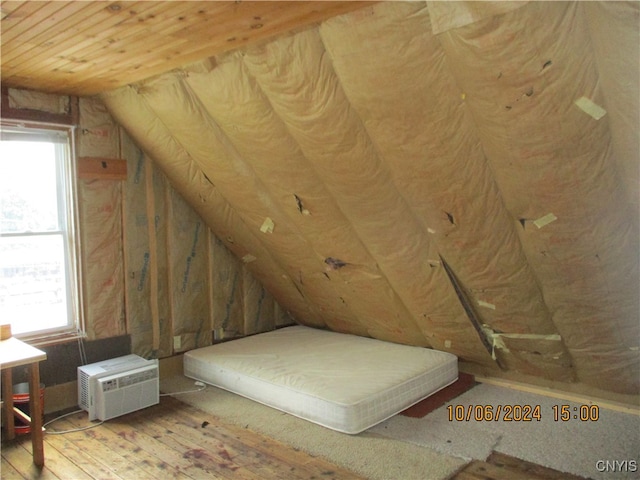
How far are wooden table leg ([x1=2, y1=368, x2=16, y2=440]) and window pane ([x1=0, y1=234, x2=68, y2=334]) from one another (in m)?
0.39

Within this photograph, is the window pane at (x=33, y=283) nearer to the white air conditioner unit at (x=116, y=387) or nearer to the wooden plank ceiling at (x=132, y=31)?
the white air conditioner unit at (x=116, y=387)

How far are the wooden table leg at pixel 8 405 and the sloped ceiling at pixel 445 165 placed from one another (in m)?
1.72

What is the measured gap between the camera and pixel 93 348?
3.69 m

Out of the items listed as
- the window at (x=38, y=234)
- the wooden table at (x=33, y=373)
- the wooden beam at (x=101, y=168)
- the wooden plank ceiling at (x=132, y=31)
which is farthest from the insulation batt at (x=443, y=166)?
the wooden table at (x=33, y=373)

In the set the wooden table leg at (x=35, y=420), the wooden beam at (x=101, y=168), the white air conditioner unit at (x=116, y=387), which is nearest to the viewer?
the wooden table leg at (x=35, y=420)

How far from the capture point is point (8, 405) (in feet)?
10.1

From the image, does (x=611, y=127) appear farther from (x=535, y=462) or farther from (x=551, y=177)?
(x=535, y=462)

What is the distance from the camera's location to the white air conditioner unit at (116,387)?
330 cm

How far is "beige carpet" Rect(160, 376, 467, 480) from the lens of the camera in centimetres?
256

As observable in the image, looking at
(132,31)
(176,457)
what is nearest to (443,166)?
(132,31)

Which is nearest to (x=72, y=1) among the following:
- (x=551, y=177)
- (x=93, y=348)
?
(x=551, y=177)

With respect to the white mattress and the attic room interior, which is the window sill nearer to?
the attic room interior

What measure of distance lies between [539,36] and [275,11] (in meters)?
1.02

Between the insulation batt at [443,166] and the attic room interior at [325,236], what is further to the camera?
the attic room interior at [325,236]
